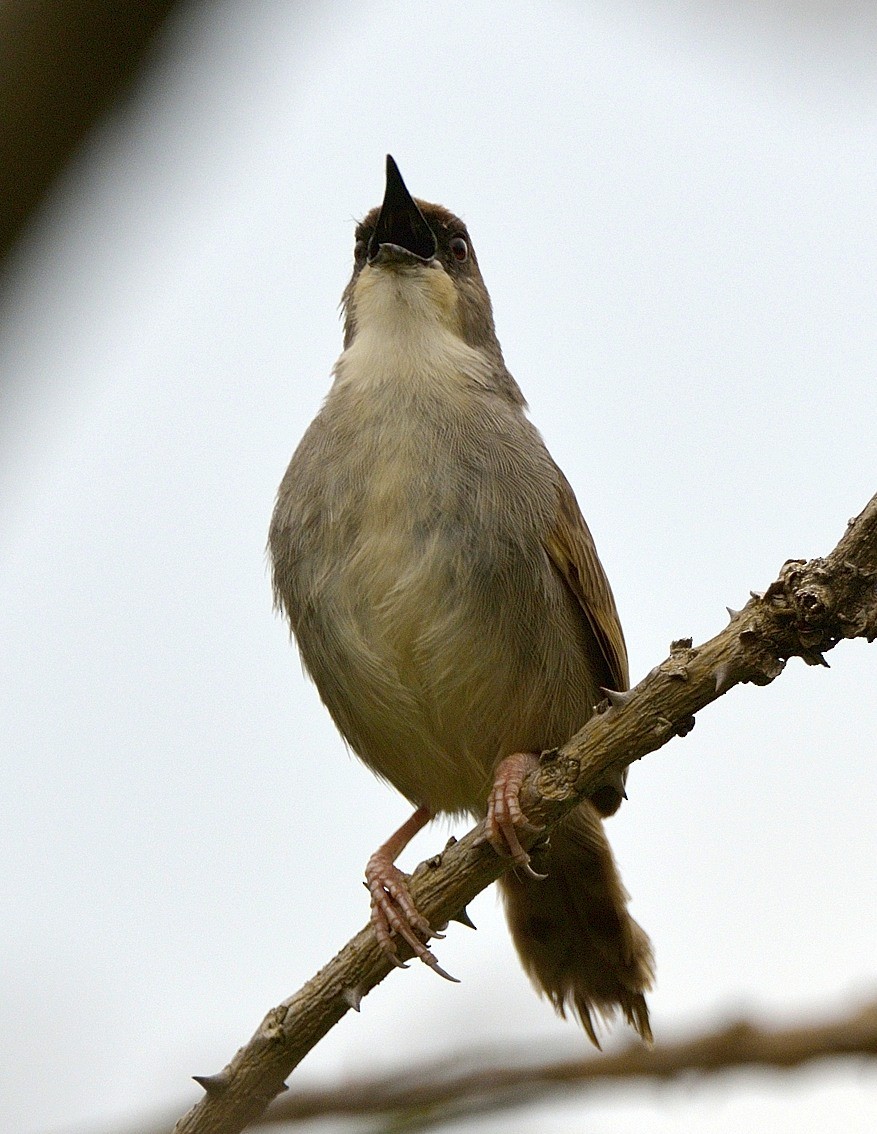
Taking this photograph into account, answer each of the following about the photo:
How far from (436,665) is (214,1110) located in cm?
173

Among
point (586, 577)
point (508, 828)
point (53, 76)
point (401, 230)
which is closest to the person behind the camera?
point (53, 76)

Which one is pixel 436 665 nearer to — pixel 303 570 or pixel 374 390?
pixel 303 570

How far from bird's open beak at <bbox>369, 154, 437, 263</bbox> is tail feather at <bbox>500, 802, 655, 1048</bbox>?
2.32 metres

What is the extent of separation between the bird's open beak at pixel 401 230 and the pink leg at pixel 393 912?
2.40m

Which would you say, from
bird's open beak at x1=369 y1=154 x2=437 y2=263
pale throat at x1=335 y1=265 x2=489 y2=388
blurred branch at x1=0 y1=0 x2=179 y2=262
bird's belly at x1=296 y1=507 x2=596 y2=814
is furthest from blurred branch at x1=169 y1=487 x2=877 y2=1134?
bird's open beak at x1=369 y1=154 x2=437 y2=263

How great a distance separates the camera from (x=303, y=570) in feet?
15.5

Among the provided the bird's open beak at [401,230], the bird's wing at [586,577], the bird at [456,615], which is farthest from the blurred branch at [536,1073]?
the bird's open beak at [401,230]

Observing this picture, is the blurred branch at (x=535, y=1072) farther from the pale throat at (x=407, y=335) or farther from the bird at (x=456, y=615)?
the pale throat at (x=407, y=335)

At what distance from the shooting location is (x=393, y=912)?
4.12 meters

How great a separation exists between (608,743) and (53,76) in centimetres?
211

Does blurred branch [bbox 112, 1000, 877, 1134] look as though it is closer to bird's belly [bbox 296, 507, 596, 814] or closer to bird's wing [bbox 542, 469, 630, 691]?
bird's belly [bbox 296, 507, 596, 814]

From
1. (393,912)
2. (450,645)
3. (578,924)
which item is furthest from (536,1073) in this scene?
(578,924)

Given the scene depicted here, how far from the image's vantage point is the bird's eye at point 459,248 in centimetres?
584

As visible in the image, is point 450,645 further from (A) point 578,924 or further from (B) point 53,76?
(B) point 53,76
